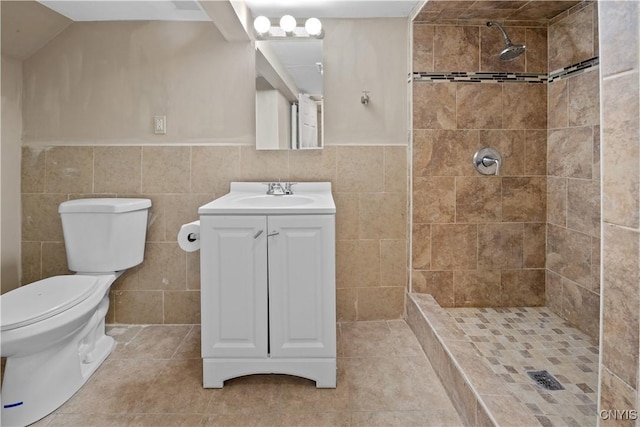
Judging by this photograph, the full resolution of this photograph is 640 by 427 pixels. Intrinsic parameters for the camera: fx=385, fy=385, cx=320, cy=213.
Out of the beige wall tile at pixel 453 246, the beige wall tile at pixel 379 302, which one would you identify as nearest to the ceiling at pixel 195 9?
the beige wall tile at pixel 453 246

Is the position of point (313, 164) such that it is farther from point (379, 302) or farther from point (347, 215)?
point (379, 302)

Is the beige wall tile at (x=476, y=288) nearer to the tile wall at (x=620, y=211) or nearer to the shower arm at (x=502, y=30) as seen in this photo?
the shower arm at (x=502, y=30)

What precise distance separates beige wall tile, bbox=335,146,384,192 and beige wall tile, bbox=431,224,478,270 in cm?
47

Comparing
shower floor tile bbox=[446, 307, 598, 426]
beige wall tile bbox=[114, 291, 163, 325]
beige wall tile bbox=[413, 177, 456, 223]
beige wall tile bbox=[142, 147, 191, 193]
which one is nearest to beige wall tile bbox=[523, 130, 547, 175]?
beige wall tile bbox=[413, 177, 456, 223]

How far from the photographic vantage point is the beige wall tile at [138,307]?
237 cm

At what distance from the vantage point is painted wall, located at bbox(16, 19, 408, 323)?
2.29m

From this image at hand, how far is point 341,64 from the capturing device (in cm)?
231

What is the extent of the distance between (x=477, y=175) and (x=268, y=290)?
145cm

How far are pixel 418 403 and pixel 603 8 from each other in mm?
1475

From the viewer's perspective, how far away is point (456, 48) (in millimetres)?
2262

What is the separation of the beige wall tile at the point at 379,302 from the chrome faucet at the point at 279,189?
756mm

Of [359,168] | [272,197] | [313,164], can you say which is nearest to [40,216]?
[272,197]

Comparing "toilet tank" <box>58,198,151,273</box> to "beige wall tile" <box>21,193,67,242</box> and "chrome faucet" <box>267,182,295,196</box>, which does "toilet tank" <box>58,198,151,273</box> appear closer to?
"beige wall tile" <box>21,193,67,242</box>

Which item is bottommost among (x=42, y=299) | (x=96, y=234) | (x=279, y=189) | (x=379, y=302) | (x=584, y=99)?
(x=379, y=302)
